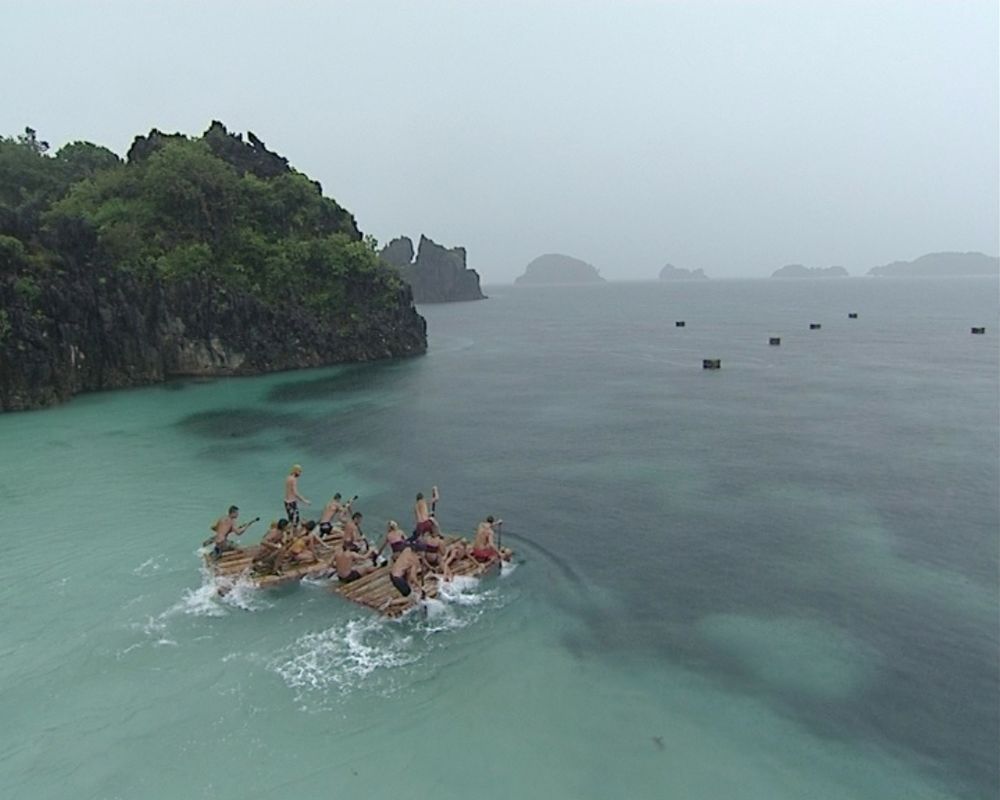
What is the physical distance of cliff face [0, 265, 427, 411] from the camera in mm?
48875

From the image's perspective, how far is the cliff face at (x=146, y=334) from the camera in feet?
160

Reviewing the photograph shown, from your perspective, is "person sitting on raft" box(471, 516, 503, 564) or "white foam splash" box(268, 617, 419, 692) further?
"person sitting on raft" box(471, 516, 503, 564)

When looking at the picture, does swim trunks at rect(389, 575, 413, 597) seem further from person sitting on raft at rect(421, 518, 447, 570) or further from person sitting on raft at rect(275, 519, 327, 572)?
person sitting on raft at rect(275, 519, 327, 572)

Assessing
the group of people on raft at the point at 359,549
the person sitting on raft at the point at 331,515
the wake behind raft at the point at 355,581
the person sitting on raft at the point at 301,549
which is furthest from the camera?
the person sitting on raft at the point at 331,515

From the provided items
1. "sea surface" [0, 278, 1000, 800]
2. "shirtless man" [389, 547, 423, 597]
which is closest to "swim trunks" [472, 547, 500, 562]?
"sea surface" [0, 278, 1000, 800]

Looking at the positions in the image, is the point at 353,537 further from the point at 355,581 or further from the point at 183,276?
the point at 183,276

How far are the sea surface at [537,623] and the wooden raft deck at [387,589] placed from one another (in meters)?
0.46

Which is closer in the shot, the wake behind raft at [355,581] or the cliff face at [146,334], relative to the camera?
the wake behind raft at [355,581]

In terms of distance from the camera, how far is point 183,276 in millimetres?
63719

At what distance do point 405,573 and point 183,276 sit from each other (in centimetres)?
5387

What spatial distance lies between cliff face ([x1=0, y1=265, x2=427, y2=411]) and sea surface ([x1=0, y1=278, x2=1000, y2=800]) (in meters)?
6.86

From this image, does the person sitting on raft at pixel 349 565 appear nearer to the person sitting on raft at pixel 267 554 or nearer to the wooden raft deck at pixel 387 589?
the wooden raft deck at pixel 387 589

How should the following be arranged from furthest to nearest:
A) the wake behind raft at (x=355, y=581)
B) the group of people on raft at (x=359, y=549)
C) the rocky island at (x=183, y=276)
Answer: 1. the rocky island at (x=183, y=276)
2. the group of people on raft at (x=359, y=549)
3. the wake behind raft at (x=355, y=581)

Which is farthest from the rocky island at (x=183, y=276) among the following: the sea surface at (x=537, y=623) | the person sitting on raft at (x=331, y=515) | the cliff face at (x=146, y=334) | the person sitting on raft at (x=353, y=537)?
the person sitting on raft at (x=353, y=537)
